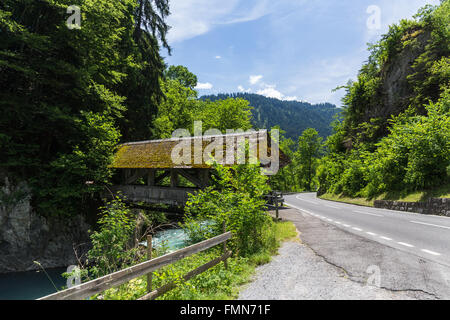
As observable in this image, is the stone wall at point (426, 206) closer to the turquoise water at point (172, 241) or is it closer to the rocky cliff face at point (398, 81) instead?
the rocky cliff face at point (398, 81)

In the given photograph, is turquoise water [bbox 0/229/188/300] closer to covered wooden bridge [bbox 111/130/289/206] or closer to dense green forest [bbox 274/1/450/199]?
covered wooden bridge [bbox 111/130/289/206]

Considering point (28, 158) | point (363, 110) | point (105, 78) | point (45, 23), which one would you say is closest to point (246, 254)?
point (28, 158)

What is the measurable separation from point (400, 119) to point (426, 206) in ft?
35.3

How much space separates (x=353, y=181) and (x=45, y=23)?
25.8 metres

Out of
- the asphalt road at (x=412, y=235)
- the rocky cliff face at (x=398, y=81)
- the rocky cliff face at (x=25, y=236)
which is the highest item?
the rocky cliff face at (x=398, y=81)

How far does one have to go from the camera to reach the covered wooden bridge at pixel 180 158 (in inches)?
457

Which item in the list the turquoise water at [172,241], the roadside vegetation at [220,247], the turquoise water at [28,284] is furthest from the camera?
the turquoise water at [28,284]

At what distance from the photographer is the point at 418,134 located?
1423 centimetres

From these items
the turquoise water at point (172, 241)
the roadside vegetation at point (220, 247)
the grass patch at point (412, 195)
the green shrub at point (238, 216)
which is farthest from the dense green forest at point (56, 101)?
the grass patch at point (412, 195)

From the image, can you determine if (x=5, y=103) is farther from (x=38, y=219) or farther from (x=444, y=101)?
(x=444, y=101)

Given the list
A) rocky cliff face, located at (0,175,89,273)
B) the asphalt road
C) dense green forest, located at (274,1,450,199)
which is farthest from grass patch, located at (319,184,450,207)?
rocky cliff face, located at (0,175,89,273)

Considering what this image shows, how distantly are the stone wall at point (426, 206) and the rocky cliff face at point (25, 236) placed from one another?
762 inches

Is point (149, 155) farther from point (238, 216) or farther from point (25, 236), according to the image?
point (238, 216)

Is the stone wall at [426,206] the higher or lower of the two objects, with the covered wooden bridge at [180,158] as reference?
lower
